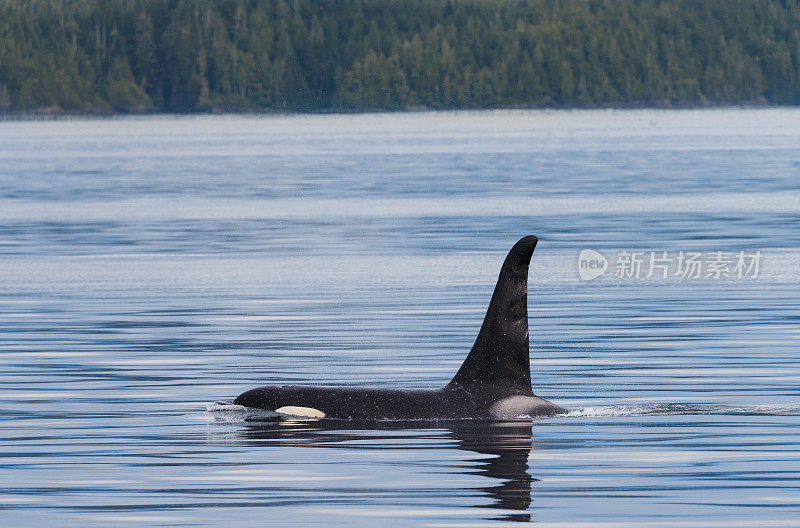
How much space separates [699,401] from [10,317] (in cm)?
1387

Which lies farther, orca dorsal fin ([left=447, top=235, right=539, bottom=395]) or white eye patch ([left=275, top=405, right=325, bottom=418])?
white eye patch ([left=275, top=405, right=325, bottom=418])

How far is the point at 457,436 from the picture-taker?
17.8 m

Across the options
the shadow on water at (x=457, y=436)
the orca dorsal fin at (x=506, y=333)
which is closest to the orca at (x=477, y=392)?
the orca dorsal fin at (x=506, y=333)

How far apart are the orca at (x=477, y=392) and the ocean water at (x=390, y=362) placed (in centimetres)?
18

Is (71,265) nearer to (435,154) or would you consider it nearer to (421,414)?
(421,414)

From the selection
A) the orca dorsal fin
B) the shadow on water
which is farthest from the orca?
the shadow on water

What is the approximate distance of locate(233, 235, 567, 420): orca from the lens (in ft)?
60.0

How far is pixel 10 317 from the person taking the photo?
3114 cm

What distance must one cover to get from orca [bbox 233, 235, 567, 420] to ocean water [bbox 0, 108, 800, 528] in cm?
18

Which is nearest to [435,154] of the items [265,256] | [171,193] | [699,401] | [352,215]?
[171,193]

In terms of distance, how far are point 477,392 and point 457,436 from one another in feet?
3.06

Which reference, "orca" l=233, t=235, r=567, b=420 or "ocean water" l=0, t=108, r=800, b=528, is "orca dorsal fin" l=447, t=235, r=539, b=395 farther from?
"ocean water" l=0, t=108, r=800, b=528

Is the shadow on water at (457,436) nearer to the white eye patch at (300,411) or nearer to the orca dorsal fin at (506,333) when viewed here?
the white eye patch at (300,411)

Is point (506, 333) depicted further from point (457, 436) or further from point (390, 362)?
point (390, 362)
